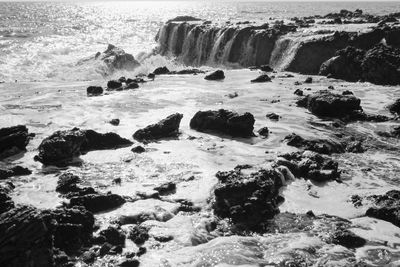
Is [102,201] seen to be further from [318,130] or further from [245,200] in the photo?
[318,130]

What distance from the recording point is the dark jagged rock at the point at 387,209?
9203 mm

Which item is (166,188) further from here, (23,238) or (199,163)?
(23,238)

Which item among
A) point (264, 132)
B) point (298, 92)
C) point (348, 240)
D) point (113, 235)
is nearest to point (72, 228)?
point (113, 235)

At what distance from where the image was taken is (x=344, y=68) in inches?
1002

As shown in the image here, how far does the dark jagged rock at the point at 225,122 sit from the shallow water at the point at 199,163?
445mm

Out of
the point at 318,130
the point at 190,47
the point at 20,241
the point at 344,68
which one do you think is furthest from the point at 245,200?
the point at 190,47

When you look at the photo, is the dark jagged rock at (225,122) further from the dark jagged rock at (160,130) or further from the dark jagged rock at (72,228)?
the dark jagged rock at (72,228)

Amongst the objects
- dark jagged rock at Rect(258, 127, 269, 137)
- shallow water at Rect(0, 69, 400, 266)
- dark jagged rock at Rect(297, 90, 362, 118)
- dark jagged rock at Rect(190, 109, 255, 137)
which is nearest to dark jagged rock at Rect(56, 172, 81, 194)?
shallow water at Rect(0, 69, 400, 266)

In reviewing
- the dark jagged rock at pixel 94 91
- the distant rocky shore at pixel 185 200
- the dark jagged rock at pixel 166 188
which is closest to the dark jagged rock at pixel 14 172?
the distant rocky shore at pixel 185 200

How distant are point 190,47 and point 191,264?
117 ft

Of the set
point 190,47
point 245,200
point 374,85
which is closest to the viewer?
point 245,200

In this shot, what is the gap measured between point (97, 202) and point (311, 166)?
5.85 m

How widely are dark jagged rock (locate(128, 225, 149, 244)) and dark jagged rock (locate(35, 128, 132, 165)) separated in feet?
15.3

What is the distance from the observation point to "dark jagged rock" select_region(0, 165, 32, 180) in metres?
11.2
